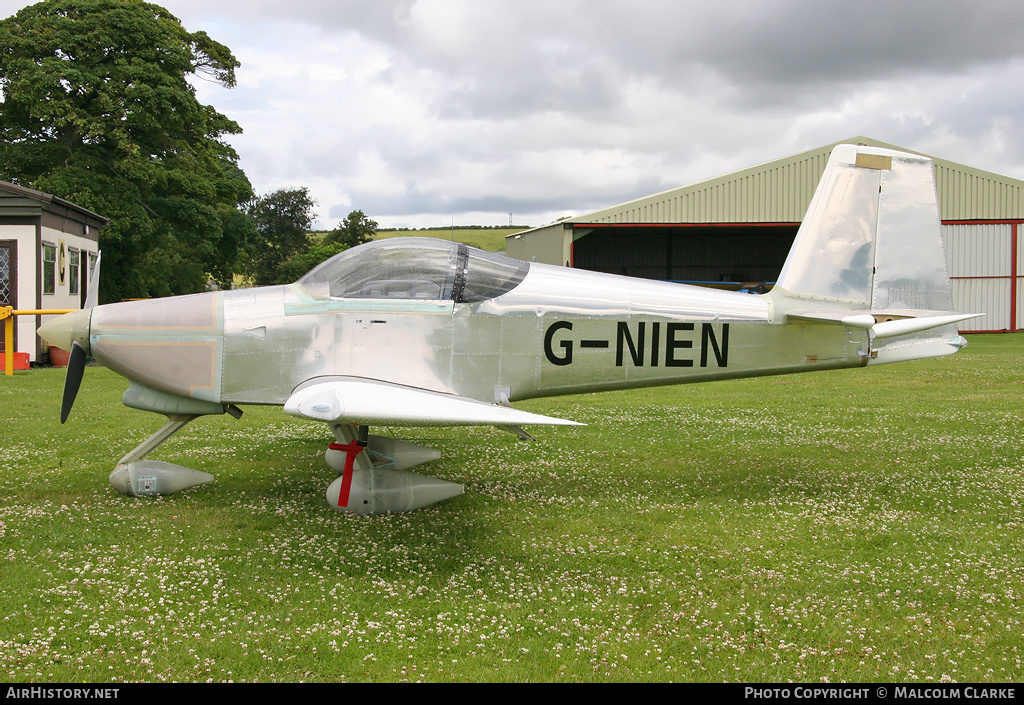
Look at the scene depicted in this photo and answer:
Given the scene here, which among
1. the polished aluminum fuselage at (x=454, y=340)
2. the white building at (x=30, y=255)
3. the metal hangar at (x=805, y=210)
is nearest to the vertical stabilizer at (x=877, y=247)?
the polished aluminum fuselage at (x=454, y=340)

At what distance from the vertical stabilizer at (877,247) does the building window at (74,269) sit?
19.5 m

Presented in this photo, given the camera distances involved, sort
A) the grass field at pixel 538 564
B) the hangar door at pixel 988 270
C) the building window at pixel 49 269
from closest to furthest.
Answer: the grass field at pixel 538 564, the building window at pixel 49 269, the hangar door at pixel 988 270

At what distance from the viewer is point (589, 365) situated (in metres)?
6.70

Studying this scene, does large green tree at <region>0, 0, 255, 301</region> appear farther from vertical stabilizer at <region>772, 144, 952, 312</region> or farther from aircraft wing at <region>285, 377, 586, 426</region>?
vertical stabilizer at <region>772, 144, 952, 312</region>

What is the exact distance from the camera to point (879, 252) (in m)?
7.31

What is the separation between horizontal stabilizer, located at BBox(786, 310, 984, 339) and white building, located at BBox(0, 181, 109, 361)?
16.7m

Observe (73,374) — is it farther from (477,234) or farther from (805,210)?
(477,234)

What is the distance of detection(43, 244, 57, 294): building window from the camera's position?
18.1 meters

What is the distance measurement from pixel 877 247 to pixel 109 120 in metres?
28.7

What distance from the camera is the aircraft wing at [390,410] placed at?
4.88 m

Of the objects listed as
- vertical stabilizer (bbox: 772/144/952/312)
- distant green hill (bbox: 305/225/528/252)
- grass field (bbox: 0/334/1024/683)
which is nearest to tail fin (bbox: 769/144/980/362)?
vertical stabilizer (bbox: 772/144/952/312)

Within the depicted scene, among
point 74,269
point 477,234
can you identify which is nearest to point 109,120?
point 74,269

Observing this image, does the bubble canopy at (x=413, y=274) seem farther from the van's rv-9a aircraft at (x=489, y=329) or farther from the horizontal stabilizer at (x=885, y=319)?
the horizontal stabilizer at (x=885, y=319)
